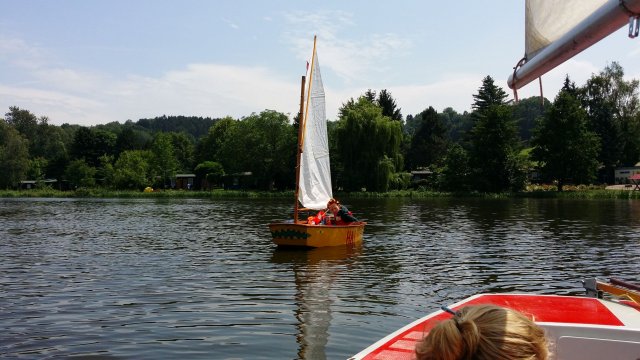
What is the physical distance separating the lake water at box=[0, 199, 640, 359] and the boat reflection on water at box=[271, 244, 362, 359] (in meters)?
0.04

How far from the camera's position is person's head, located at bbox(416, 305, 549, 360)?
205 centimetres

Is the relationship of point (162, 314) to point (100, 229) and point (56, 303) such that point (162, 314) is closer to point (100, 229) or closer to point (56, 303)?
point (56, 303)

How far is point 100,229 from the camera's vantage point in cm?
3466

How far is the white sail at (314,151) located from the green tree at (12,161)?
10732cm

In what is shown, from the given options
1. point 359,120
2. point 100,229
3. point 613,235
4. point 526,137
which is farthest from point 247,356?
point 526,137

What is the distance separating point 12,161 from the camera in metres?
117

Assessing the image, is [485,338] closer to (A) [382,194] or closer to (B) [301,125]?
(B) [301,125]

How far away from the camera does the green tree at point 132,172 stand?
357 feet

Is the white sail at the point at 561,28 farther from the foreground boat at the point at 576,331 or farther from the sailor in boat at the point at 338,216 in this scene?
the sailor in boat at the point at 338,216

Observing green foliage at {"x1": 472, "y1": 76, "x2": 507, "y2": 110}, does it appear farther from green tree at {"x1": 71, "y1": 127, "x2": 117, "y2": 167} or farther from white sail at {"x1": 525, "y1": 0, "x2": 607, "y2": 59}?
white sail at {"x1": 525, "y1": 0, "x2": 607, "y2": 59}

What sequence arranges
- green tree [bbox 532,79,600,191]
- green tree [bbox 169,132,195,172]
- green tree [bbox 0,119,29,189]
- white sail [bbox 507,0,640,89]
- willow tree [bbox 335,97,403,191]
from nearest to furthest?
white sail [bbox 507,0,640,89] → willow tree [bbox 335,97,403,191] → green tree [bbox 532,79,600,191] → green tree [bbox 0,119,29,189] → green tree [bbox 169,132,195,172]

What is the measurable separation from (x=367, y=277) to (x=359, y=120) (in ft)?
195

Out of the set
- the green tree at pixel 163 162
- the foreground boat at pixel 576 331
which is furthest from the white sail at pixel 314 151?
the green tree at pixel 163 162

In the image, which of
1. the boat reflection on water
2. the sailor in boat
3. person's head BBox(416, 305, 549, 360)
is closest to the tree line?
the sailor in boat
